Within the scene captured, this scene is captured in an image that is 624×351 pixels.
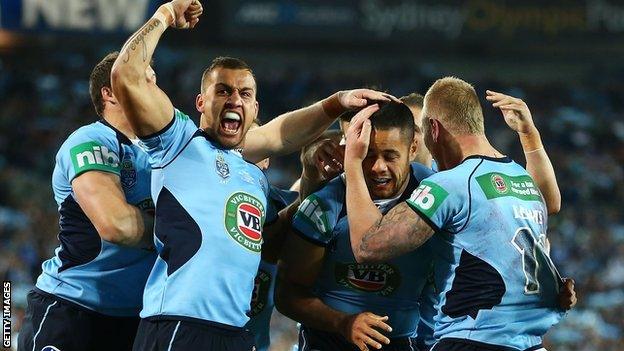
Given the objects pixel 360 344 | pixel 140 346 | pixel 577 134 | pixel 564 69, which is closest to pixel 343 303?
pixel 360 344

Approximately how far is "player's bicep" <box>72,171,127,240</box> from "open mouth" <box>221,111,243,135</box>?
53cm

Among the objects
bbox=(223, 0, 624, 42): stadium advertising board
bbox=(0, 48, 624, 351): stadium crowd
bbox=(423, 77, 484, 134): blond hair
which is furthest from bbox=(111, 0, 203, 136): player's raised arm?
bbox=(223, 0, 624, 42): stadium advertising board

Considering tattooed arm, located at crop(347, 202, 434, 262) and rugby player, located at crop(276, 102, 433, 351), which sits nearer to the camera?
tattooed arm, located at crop(347, 202, 434, 262)

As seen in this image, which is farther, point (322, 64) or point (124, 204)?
point (322, 64)

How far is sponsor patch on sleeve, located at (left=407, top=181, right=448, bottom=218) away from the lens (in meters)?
4.45

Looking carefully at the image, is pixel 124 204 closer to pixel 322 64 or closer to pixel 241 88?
pixel 241 88

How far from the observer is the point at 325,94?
61.3 ft

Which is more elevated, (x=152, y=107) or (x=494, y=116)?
(x=152, y=107)

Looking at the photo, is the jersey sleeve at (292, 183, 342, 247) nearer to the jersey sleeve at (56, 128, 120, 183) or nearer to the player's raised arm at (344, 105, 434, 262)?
the player's raised arm at (344, 105, 434, 262)

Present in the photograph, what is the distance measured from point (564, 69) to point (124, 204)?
674 inches

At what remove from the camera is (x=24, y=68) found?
1769cm

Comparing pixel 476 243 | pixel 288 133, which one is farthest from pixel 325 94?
pixel 476 243

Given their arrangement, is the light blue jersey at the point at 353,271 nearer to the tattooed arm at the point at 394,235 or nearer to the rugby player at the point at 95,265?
the tattooed arm at the point at 394,235

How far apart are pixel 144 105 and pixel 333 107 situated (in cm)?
129
